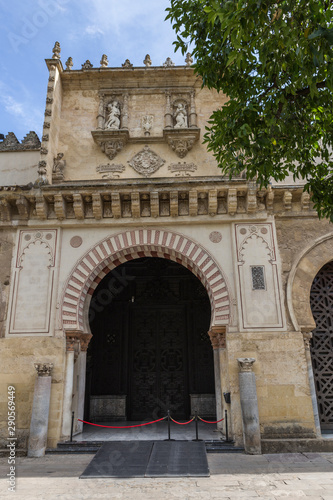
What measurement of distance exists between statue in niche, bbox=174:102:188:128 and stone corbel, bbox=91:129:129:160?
1.27 metres

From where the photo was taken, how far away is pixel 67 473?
18.9ft

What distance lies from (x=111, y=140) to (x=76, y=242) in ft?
8.59

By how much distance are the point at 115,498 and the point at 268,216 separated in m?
6.12

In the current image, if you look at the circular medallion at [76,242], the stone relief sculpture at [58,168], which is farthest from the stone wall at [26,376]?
the stone relief sculpture at [58,168]

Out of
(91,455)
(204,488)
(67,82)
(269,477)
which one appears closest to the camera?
(204,488)

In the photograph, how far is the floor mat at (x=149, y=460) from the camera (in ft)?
18.0

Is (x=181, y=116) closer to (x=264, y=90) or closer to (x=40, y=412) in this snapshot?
(x=264, y=90)

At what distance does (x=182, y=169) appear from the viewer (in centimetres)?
922

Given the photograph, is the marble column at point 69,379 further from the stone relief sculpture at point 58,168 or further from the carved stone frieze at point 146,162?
the carved stone frieze at point 146,162

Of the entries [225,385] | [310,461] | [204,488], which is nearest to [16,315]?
[225,385]

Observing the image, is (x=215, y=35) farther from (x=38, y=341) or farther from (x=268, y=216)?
(x=38, y=341)

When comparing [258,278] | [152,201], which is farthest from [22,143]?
[258,278]

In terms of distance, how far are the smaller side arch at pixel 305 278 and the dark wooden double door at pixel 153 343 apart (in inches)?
131

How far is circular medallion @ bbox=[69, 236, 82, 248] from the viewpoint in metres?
8.59
